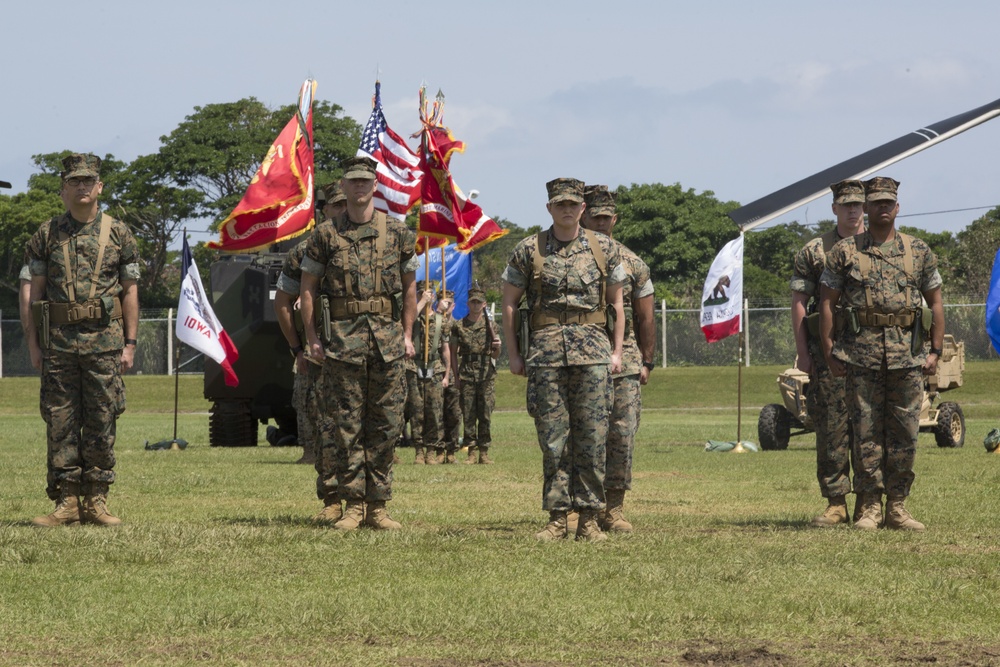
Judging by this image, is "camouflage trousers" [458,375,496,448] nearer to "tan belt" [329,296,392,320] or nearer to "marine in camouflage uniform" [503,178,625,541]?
"tan belt" [329,296,392,320]

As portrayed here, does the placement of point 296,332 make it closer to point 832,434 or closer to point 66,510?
point 66,510

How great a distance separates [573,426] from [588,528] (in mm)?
627

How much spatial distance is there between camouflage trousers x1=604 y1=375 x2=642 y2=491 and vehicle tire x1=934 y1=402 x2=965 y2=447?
1336cm

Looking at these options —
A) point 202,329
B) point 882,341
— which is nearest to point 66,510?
point 882,341

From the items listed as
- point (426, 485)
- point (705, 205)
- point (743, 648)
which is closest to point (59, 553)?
point (743, 648)

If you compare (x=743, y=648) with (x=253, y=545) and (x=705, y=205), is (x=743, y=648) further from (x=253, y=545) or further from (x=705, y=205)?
→ (x=705, y=205)

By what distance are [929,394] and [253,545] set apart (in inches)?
595

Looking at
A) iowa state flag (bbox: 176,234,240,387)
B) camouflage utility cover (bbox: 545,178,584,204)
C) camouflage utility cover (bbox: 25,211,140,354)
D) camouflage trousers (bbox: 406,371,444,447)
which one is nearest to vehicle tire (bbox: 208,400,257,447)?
iowa state flag (bbox: 176,234,240,387)

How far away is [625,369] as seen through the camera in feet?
34.1

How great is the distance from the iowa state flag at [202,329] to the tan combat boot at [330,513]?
33.3 feet

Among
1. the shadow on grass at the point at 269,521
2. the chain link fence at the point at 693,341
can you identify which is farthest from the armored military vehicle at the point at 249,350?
the chain link fence at the point at 693,341

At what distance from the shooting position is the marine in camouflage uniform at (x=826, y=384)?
36.5ft

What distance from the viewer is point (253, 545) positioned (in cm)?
937

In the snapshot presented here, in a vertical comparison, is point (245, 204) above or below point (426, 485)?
above
